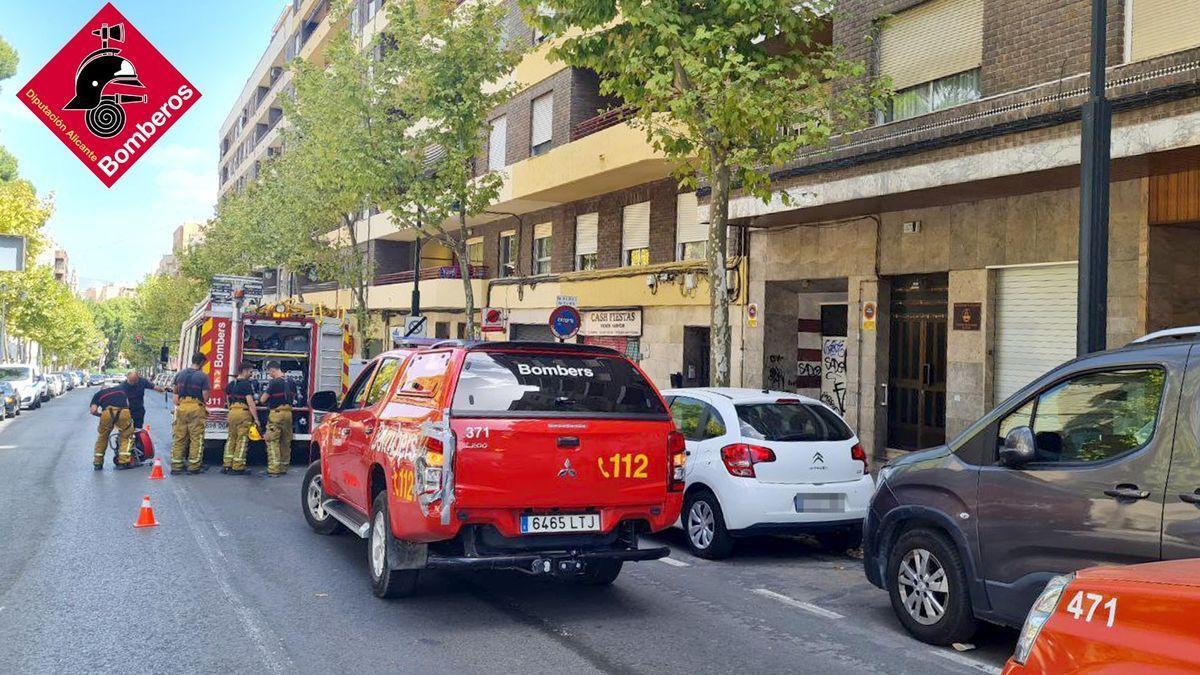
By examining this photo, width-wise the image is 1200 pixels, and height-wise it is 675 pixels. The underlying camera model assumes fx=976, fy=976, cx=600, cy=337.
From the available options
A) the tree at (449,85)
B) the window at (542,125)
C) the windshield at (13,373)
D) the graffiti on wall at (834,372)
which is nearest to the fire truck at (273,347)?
the tree at (449,85)

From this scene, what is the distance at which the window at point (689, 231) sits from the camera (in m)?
19.3

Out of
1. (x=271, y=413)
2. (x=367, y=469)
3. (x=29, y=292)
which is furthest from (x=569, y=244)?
(x=29, y=292)

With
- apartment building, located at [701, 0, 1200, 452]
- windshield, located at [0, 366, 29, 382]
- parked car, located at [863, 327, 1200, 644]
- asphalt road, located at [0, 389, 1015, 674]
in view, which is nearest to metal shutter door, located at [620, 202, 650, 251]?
apartment building, located at [701, 0, 1200, 452]

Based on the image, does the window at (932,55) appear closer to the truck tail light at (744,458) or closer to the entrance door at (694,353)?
the entrance door at (694,353)

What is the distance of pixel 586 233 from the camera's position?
23500 mm

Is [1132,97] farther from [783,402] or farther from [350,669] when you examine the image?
[350,669]

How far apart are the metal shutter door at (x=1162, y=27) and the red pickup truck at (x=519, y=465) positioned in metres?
7.55

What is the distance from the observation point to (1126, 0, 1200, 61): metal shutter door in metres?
10.3

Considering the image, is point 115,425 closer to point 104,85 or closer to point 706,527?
point 104,85

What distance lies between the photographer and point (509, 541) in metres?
6.36

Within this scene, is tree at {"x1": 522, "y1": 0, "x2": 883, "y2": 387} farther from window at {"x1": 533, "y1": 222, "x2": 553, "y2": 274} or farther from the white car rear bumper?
window at {"x1": 533, "y1": 222, "x2": 553, "y2": 274}

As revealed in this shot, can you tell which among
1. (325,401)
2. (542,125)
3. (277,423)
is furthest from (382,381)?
(542,125)

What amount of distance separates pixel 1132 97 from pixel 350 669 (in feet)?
29.6

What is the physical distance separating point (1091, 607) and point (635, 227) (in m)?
18.9
